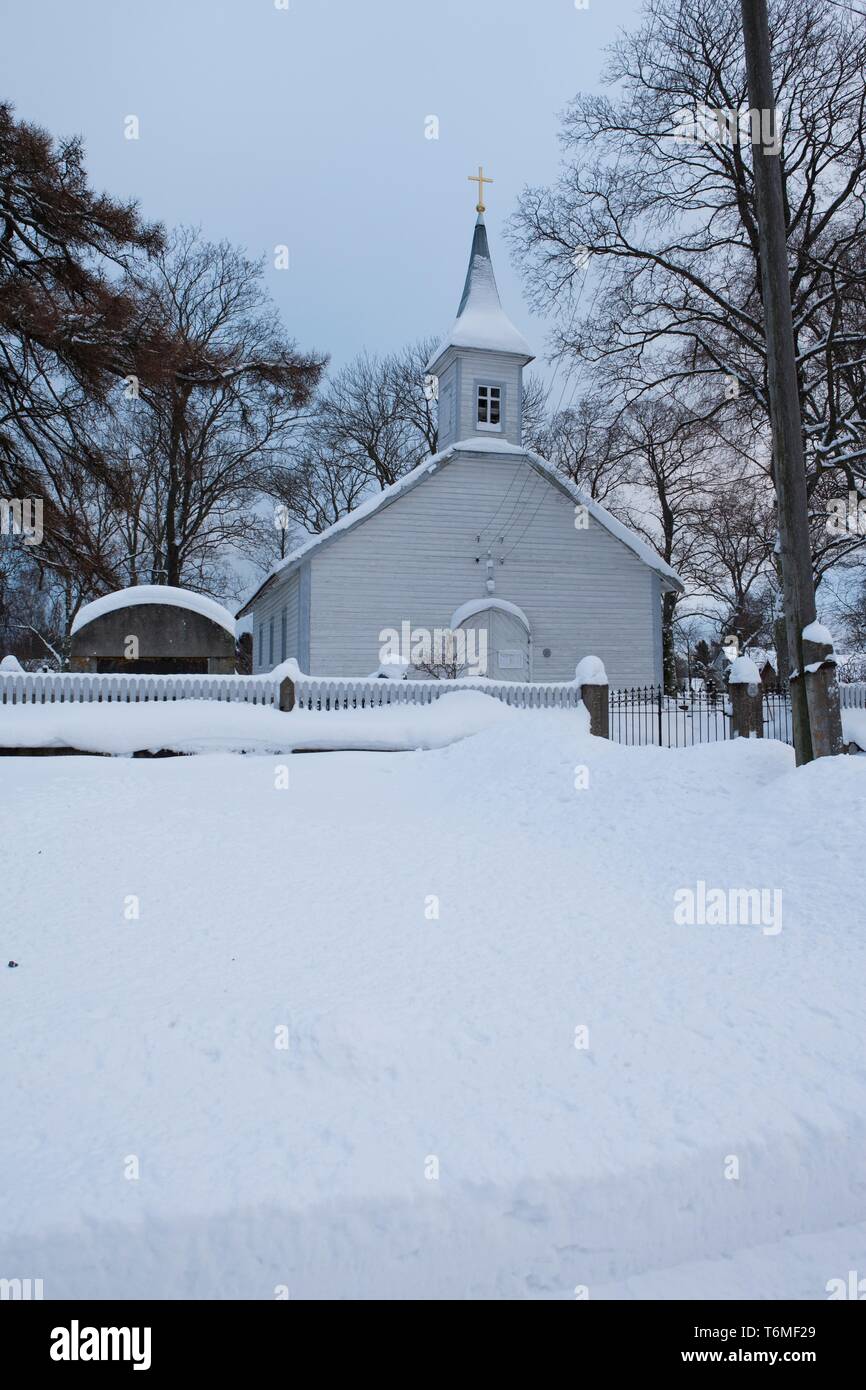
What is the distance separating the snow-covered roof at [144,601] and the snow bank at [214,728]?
15.1 ft

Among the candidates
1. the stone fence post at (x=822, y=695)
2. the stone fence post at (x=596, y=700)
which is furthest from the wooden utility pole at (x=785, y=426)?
the stone fence post at (x=596, y=700)

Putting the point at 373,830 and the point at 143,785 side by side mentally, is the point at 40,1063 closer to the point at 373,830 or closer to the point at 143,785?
the point at 373,830

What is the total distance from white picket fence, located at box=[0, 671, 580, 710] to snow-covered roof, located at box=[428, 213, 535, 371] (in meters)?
11.5

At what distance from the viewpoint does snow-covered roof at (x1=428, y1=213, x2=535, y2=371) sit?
22.2m

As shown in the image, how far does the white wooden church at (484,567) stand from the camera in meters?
19.5

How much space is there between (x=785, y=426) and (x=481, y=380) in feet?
51.8

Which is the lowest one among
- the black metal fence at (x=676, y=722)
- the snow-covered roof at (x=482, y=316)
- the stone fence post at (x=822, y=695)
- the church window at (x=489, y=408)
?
the stone fence post at (x=822, y=695)

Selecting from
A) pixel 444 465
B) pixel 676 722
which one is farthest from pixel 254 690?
pixel 444 465

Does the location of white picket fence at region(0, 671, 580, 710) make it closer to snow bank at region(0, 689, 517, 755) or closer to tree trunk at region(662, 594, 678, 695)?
snow bank at region(0, 689, 517, 755)

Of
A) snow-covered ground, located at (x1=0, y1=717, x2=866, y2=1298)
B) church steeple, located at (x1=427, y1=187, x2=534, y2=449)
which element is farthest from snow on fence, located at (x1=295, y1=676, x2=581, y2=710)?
church steeple, located at (x1=427, y1=187, x2=534, y2=449)

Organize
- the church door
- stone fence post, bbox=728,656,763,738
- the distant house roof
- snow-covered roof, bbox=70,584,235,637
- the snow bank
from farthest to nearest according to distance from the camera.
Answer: the church door
the distant house roof
snow-covered roof, bbox=70,584,235,637
stone fence post, bbox=728,656,763,738
the snow bank

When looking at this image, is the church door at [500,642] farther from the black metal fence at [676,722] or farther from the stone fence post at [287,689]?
the stone fence post at [287,689]

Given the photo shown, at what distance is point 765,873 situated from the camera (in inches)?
221

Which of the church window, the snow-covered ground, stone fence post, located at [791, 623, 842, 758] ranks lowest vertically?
the snow-covered ground
